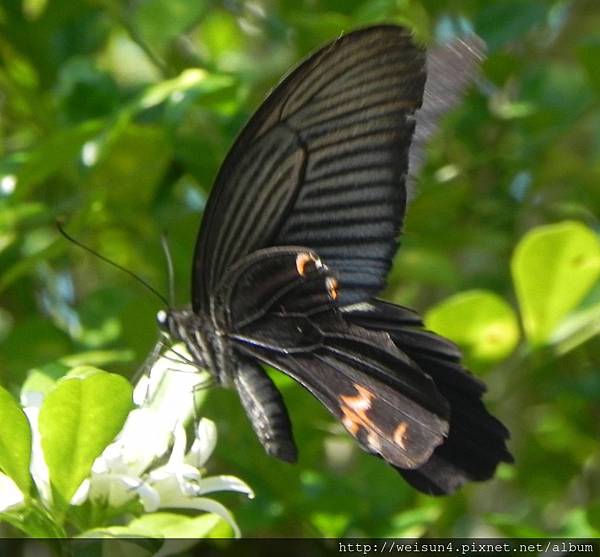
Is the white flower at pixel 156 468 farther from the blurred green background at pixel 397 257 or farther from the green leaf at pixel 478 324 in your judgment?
the green leaf at pixel 478 324

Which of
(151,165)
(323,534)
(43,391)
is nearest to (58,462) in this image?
(43,391)

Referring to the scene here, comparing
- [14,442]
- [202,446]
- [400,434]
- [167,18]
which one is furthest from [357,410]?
[167,18]

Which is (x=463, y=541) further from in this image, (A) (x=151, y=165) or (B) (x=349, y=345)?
(A) (x=151, y=165)

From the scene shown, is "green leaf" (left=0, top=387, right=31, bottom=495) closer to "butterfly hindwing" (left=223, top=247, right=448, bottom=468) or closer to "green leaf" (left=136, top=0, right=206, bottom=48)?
"butterfly hindwing" (left=223, top=247, right=448, bottom=468)

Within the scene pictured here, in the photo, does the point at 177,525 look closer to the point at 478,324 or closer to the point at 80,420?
the point at 80,420

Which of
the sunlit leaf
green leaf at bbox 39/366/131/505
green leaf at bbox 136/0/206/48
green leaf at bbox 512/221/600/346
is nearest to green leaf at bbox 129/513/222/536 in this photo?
the sunlit leaf

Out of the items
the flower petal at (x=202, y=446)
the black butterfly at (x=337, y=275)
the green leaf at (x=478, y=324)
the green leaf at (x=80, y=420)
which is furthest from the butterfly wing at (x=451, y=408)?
the green leaf at (x=80, y=420)
